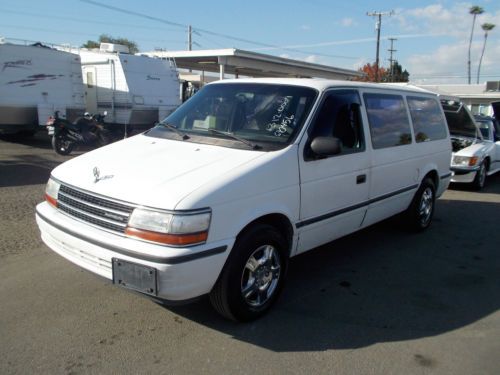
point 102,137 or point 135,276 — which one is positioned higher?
point 102,137

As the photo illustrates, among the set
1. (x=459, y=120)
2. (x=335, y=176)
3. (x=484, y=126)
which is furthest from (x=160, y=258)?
(x=484, y=126)

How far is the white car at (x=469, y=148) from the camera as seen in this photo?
32.0 ft

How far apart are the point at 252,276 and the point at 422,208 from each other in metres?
3.63

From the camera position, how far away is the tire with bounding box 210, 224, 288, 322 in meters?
3.37

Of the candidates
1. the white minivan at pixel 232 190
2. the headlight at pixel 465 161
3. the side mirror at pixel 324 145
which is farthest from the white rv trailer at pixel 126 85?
the side mirror at pixel 324 145

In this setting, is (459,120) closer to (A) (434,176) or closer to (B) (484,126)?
(B) (484,126)

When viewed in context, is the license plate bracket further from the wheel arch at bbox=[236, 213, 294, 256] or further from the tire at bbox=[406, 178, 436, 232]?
the tire at bbox=[406, 178, 436, 232]

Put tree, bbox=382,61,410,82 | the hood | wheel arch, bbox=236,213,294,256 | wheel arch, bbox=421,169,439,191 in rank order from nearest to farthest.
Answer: the hood
wheel arch, bbox=236,213,294,256
wheel arch, bbox=421,169,439,191
tree, bbox=382,61,410,82

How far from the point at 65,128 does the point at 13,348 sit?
10584 mm

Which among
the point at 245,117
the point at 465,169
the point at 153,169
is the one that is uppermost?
the point at 245,117

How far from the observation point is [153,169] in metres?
3.47

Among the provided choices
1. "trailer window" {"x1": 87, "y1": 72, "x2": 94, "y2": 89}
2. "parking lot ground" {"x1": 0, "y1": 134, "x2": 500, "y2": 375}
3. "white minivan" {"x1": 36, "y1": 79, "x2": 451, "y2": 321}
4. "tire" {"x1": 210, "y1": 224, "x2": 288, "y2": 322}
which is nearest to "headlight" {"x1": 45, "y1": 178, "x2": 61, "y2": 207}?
"white minivan" {"x1": 36, "y1": 79, "x2": 451, "y2": 321}

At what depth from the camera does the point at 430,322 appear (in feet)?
12.6

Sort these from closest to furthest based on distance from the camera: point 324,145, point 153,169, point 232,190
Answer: point 232,190 → point 153,169 → point 324,145
